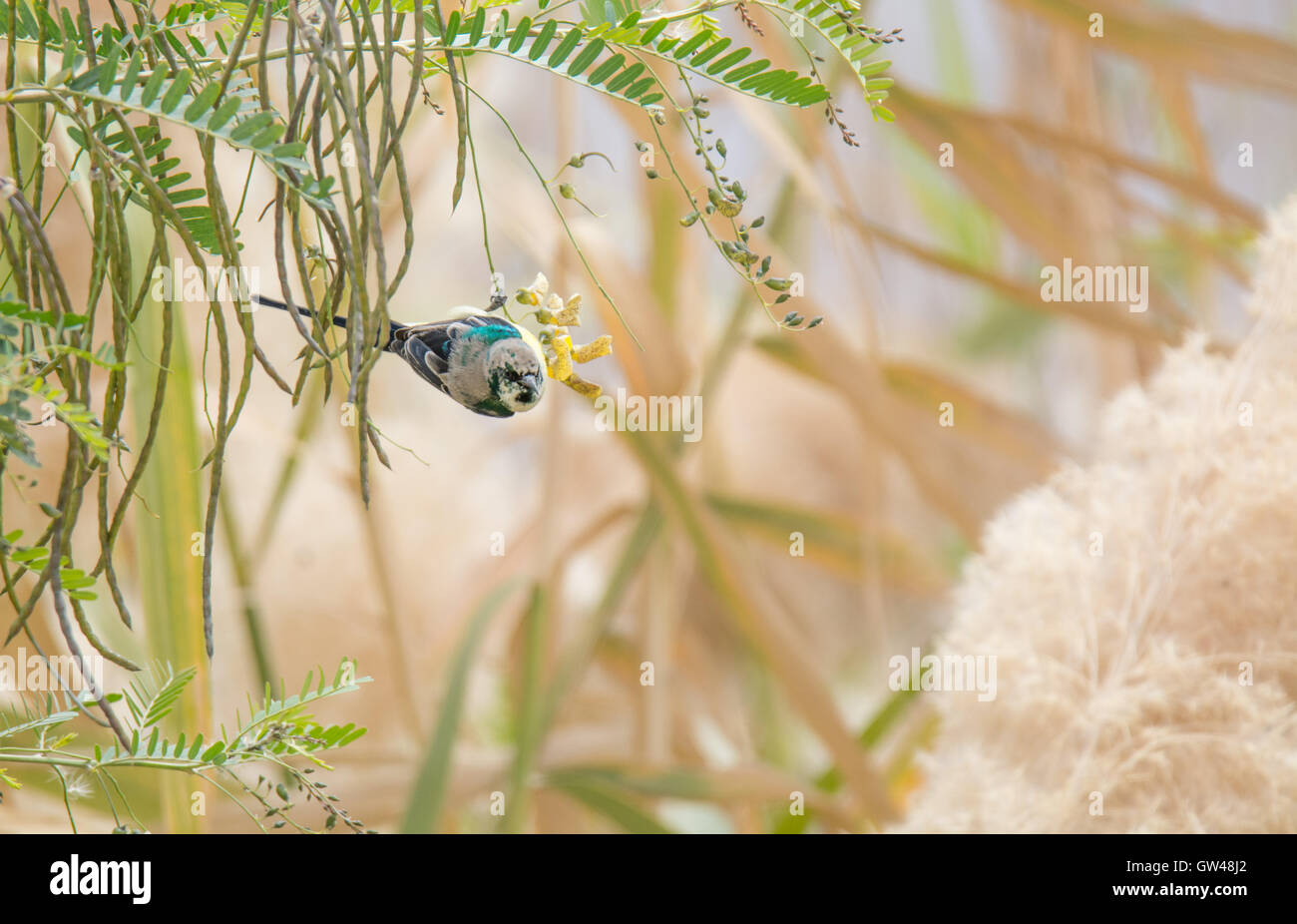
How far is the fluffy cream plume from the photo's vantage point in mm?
438

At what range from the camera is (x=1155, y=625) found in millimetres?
477

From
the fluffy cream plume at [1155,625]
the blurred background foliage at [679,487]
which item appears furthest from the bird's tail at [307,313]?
the fluffy cream plume at [1155,625]

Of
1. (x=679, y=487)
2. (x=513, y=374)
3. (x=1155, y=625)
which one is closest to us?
(x=513, y=374)

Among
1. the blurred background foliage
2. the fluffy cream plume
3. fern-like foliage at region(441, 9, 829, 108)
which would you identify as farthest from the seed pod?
the fluffy cream plume

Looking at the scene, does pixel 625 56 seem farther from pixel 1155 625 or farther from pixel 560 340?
pixel 1155 625

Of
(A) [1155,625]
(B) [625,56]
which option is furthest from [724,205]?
(A) [1155,625]

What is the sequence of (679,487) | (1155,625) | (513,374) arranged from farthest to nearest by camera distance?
(679,487)
(1155,625)
(513,374)

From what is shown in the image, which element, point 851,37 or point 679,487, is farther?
point 679,487

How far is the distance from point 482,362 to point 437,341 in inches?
0.4

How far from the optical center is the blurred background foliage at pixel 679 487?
24.6 inches

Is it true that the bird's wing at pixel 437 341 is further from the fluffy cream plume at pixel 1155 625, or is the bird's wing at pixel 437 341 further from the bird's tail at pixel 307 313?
Result: the fluffy cream plume at pixel 1155 625
